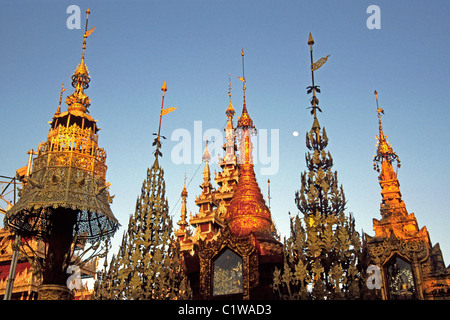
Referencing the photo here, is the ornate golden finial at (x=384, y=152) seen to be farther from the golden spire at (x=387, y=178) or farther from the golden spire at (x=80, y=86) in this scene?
the golden spire at (x=80, y=86)

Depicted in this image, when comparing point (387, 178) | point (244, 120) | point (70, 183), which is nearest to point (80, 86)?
point (70, 183)

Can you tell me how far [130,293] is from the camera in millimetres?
14117

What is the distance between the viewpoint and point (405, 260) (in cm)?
2316

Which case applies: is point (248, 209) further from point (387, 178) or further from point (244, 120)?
point (387, 178)

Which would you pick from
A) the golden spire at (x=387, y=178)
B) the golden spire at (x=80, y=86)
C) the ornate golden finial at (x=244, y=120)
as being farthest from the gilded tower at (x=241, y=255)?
the golden spire at (x=387, y=178)

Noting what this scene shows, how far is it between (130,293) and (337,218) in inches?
263

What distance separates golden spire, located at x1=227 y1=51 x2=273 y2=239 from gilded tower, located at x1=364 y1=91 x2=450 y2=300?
4542 millimetres

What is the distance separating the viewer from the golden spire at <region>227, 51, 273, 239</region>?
755 inches

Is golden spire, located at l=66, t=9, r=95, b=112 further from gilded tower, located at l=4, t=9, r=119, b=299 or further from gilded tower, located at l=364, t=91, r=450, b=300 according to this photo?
gilded tower, located at l=364, t=91, r=450, b=300

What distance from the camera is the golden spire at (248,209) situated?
1919 centimetres

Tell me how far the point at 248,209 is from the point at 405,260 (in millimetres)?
9116

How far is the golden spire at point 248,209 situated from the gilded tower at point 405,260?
4.54 meters
